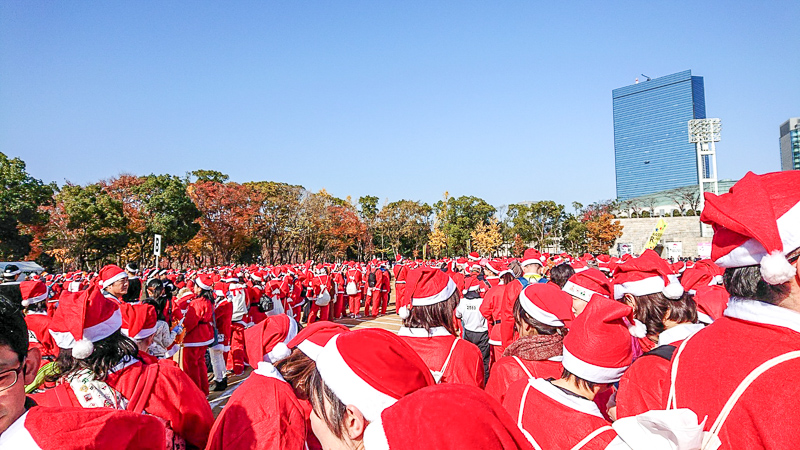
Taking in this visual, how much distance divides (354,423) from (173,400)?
5.42ft

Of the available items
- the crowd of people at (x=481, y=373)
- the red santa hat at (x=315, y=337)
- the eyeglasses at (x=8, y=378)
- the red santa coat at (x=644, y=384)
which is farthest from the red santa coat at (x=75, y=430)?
the red santa coat at (x=644, y=384)

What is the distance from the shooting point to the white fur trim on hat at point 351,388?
4.40 feet

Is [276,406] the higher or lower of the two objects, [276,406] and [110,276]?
the lower

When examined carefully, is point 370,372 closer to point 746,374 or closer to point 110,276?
point 746,374

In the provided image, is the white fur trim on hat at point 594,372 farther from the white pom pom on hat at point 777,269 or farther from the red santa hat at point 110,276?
the red santa hat at point 110,276

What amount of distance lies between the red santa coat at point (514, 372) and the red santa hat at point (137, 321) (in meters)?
3.05

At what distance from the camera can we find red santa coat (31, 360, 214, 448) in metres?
2.49

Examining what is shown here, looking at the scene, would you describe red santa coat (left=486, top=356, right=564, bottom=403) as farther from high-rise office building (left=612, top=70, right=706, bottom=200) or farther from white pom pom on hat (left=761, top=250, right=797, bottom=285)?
high-rise office building (left=612, top=70, right=706, bottom=200)

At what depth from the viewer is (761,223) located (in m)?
1.28

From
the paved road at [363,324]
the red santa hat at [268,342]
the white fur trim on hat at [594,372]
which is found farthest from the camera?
the paved road at [363,324]

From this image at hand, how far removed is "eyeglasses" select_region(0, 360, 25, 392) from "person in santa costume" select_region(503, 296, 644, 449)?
1.92m

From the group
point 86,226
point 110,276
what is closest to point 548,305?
point 110,276

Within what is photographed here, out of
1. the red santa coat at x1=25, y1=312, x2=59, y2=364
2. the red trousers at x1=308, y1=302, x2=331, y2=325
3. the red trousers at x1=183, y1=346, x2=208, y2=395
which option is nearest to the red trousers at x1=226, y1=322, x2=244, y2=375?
the red trousers at x1=183, y1=346, x2=208, y2=395

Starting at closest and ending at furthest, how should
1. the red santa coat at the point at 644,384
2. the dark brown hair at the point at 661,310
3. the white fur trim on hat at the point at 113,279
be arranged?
1. the red santa coat at the point at 644,384
2. the dark brown hair at the point at 661,310
3. the white fur trim on hat at the point at 113,279
